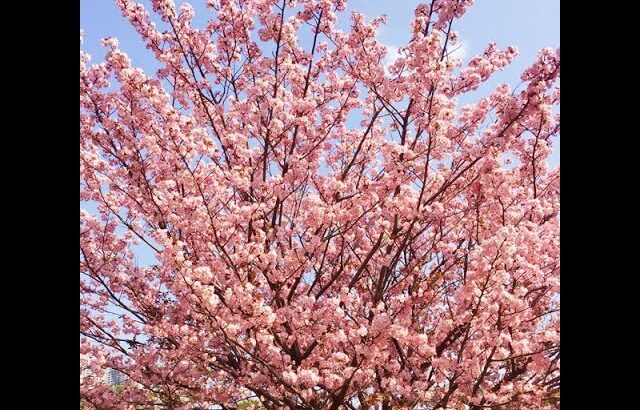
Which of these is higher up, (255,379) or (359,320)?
(359,320)

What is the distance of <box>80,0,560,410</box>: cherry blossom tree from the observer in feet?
17.6

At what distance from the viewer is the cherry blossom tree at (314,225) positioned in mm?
5363

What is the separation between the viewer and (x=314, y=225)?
20.0ft

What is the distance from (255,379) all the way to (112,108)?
367 cm

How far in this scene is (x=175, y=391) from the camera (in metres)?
6.36
